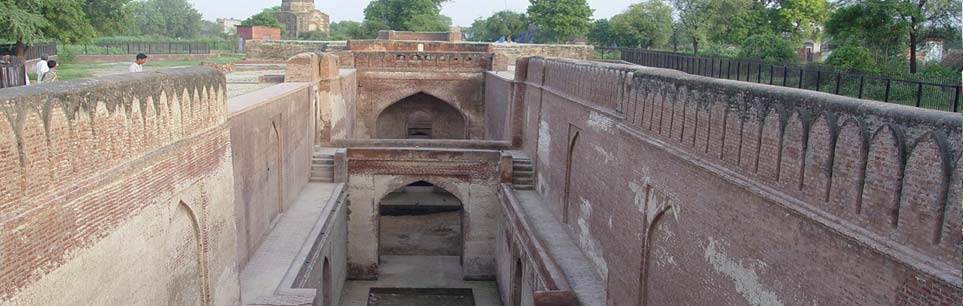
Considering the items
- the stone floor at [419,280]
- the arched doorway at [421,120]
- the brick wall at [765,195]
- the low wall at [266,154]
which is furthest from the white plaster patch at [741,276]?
the arched doorway at [421,120]

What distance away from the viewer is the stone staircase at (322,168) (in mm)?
14820

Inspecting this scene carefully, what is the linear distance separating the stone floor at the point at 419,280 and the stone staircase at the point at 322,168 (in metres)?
1.96

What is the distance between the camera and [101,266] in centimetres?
498

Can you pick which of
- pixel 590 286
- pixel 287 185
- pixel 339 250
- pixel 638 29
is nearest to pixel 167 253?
pixel 590 286

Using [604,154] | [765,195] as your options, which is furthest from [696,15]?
[765,195]

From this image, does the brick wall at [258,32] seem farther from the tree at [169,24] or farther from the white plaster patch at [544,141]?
the white plaster patch at [544,141]

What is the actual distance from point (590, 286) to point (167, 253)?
4739 mm

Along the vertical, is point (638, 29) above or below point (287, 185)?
above

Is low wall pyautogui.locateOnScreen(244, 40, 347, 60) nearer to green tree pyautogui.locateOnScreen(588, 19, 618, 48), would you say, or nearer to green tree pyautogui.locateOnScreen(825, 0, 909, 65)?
green tree pyautogui.locateOnScreen(825, 0, 909, 65)

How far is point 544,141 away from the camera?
1359 centimetres

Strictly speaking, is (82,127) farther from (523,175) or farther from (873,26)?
(873,26)

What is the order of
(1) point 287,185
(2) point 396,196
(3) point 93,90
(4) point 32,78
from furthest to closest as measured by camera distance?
(2) point 396,196 → (4) point 32,78 → (1) point 287,185 → (3) point 93,90

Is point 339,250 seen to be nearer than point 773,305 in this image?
No

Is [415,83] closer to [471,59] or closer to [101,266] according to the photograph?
[471,59]
